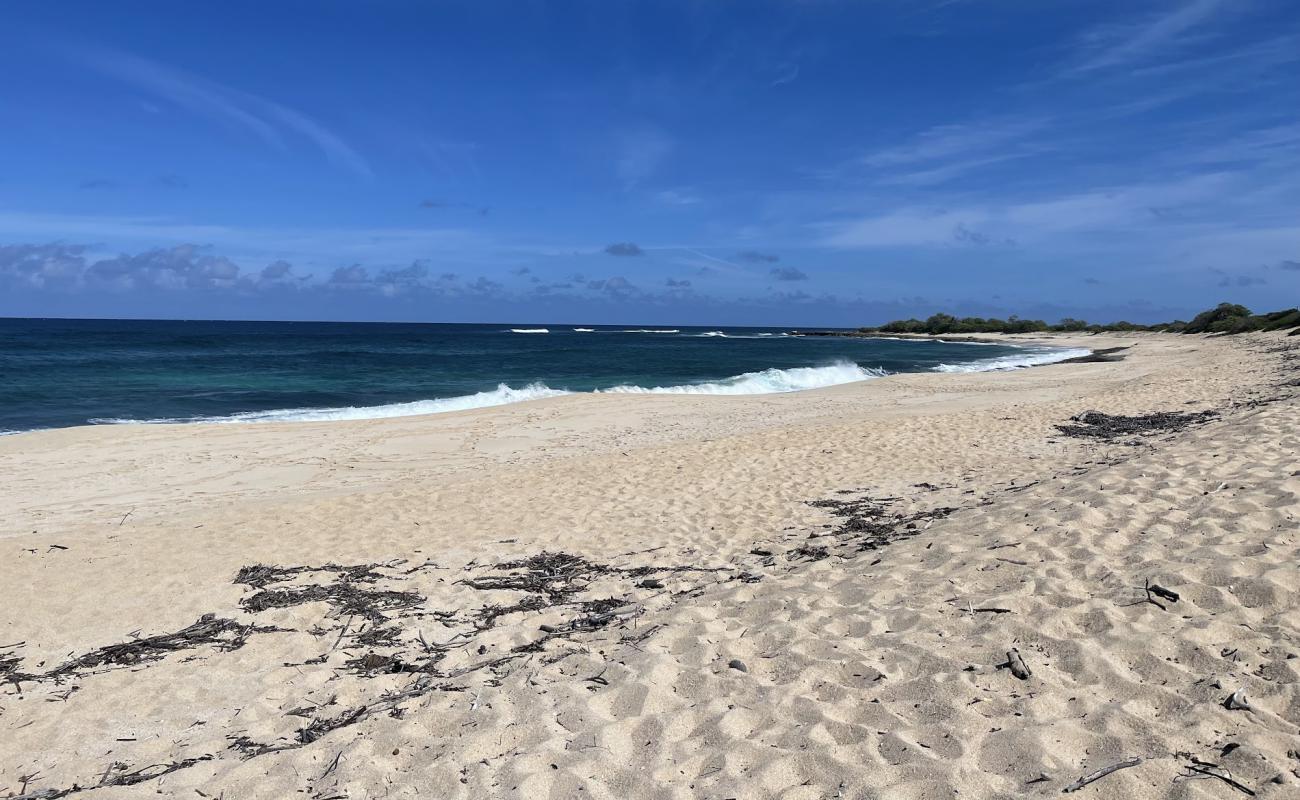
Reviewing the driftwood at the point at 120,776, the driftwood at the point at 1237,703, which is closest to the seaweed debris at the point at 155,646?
the driftwood at the point at 120,776

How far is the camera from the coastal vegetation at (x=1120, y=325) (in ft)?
144

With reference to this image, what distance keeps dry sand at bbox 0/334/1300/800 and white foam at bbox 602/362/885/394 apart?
17.2 m

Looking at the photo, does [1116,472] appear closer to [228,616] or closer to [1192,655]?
[1192,655]

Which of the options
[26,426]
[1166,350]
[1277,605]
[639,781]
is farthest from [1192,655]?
[1166,350]

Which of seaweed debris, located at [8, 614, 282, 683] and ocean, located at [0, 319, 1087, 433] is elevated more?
ocean, located at [0, 319, 1087, 433]

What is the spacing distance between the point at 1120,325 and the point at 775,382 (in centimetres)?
5780

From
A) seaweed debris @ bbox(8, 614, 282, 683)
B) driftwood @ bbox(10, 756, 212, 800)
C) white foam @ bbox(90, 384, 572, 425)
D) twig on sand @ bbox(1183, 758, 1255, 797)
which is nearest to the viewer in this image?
twig on sand @ bbox(1183, 758, 1255, 797)

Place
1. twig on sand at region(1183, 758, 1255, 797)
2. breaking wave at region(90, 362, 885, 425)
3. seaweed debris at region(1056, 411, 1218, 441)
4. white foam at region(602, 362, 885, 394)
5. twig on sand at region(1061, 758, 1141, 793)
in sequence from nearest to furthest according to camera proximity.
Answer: twig on sand at region(1183, 758, 1255, 797)
twig on sand at region(1061, 758, 1141, 793)
seaweed debris at region(1056, 411, 1218, 441)
breaking wave at region(90, 362, 885, 425)
white foam at region(602, 362, 885, 394)

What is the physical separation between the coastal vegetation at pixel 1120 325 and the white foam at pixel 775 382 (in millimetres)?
21726

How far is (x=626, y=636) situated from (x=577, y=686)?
720 millimetres

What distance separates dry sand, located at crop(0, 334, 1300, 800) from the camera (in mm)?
3037

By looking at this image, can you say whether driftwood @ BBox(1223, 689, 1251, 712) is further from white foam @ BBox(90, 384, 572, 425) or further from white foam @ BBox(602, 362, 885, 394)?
white foam @ BBox(602, 362, 885, 394)

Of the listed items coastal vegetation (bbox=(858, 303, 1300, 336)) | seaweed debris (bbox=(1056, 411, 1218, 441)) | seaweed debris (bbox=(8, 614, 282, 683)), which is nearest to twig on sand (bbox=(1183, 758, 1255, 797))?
seaweed debris (bbox=(8, 614, 282, 683))

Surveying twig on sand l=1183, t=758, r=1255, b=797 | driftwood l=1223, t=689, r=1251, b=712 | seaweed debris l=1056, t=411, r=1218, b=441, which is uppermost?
seaweed debris l=1056, t=411, r=1218, b=441
